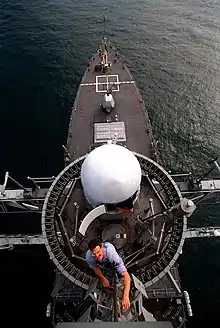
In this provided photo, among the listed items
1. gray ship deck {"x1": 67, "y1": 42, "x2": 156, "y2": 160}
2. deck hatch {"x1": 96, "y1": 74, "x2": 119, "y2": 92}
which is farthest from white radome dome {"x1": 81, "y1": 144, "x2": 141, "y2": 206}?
deck hatch {"x1": 96, "y1": 74, "x2": 119, "y2": 92}

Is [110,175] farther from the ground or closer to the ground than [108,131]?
closer to the ground

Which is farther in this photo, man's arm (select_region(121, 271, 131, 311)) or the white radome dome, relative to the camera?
the white radome dome

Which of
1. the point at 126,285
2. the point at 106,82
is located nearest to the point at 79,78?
the point at 106,82

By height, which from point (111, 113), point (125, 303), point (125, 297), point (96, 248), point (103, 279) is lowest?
point (125, 303)

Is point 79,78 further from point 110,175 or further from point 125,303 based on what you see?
point 125,303

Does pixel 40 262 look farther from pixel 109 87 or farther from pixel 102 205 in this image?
pixel 109 87

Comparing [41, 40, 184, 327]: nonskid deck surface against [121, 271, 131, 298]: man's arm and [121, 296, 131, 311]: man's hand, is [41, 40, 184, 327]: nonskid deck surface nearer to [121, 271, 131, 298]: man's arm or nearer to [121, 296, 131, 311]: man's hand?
[121, 296, 131, 311]: man's hand
